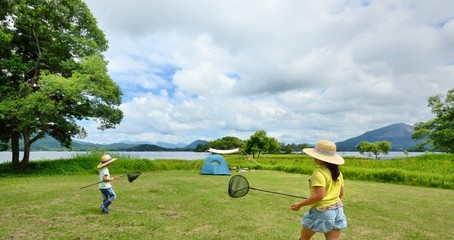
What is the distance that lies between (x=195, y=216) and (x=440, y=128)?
3985 centimetres

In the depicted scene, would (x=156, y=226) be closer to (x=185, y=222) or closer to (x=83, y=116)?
(x=185, y=222)

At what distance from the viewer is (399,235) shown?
7836 millimetres

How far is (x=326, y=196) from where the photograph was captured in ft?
15.9

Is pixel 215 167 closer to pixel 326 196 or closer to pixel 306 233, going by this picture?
pixel 306 233

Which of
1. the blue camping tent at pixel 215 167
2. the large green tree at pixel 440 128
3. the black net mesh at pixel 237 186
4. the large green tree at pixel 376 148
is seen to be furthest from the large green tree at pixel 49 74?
the large green tree at pixel 376 148

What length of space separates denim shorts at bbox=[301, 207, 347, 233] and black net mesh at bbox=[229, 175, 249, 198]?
1740 mm

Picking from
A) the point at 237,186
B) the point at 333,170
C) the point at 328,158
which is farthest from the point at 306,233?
the point at 237,186

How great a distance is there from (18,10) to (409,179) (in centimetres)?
3024

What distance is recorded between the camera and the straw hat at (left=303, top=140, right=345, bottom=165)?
15.8 ft

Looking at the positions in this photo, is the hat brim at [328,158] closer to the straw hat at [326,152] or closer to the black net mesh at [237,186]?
the straw hat at [326,152]

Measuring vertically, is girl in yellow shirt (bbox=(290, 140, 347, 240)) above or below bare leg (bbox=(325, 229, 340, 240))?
above

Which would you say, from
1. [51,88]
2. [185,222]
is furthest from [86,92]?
Answer: [185,222]

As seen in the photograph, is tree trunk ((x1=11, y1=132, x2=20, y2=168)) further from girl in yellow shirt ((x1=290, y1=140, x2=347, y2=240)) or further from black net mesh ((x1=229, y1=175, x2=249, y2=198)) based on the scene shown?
girl in yellow shirt ((x1=290, y1=140, x2=347, y2=240))

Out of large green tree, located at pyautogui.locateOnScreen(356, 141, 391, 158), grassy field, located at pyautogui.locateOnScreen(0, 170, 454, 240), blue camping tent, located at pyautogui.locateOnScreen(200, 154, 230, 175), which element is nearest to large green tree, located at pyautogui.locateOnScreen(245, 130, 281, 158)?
blue camping tent, located at pyautogui.locateOnScreen(200, 154, 230, 175)
